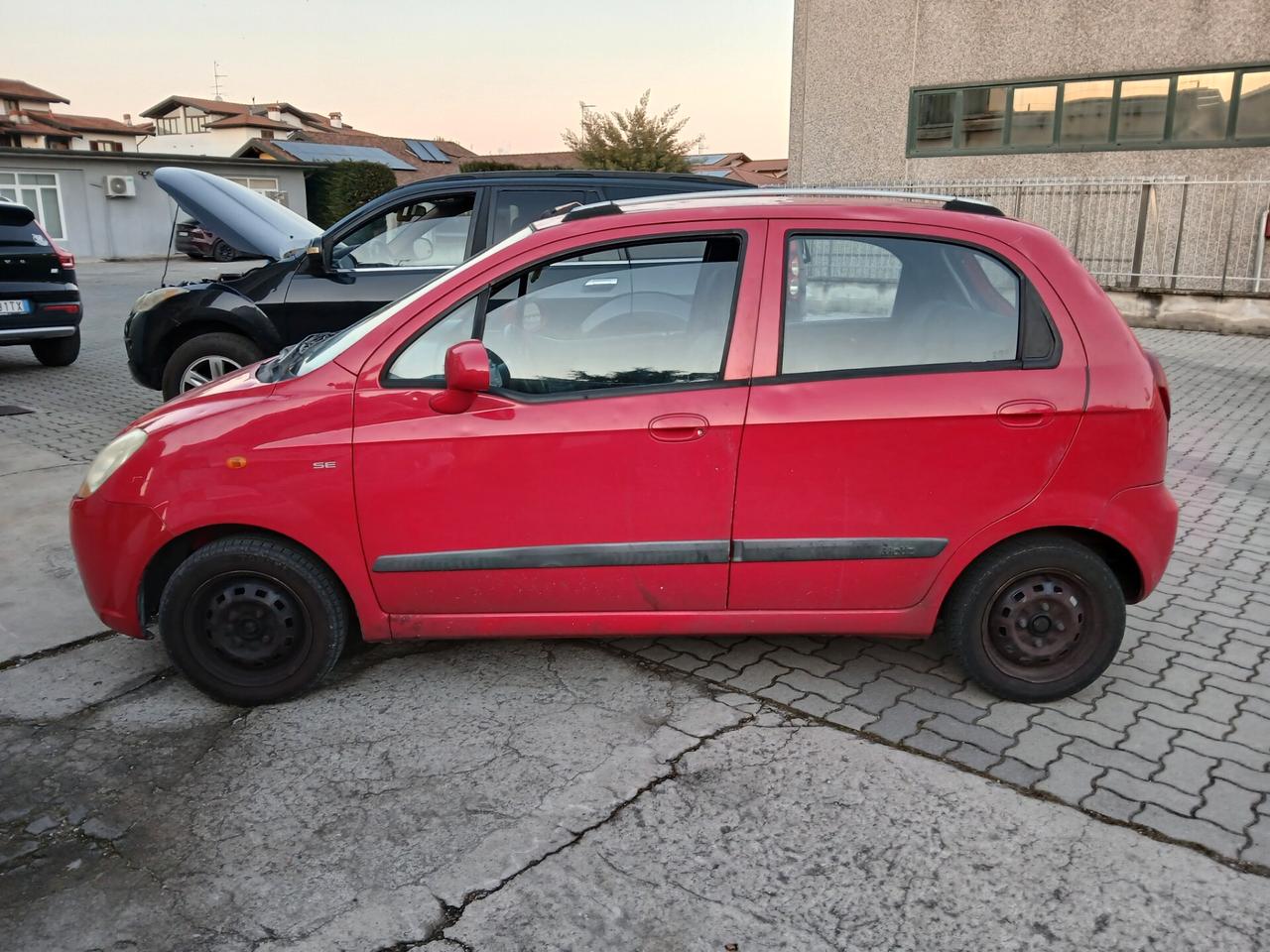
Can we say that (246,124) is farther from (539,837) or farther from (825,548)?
(539,837)

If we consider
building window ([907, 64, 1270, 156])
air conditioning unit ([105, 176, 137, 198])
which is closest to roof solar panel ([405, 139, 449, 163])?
air conditioning unit ([105, 176, 137, 198])

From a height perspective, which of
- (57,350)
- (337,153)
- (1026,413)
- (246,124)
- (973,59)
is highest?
(246,124)

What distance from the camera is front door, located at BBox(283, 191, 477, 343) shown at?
301 inches

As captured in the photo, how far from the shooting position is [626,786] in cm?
323

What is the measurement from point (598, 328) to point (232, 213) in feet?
18.4

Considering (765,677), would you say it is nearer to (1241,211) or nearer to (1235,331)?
(1235,331)

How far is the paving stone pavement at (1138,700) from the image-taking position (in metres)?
3.18

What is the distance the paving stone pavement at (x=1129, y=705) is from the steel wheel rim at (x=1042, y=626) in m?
0.16

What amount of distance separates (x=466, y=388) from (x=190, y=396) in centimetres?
122

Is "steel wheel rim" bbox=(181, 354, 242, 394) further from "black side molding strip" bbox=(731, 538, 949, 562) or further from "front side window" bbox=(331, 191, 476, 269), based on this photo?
"black side molding strip" bbox=(731, 538, 949, 562)

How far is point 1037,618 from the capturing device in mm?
3703

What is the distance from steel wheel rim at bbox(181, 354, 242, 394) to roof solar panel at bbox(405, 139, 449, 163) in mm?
53679

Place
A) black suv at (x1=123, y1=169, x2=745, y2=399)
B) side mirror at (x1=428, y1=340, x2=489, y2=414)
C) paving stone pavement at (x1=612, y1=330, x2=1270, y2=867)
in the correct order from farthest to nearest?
1. black suv at (x1=123, y1=169, x2=745, y2=399)
2. side mirror at (x1=428, y1=340, x2=489, y2=414)
3. paving stone pavement at (x1=612, y1=330, x2=1270, y2=867)

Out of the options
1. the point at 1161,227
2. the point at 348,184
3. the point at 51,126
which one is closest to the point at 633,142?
the point at 348,184
